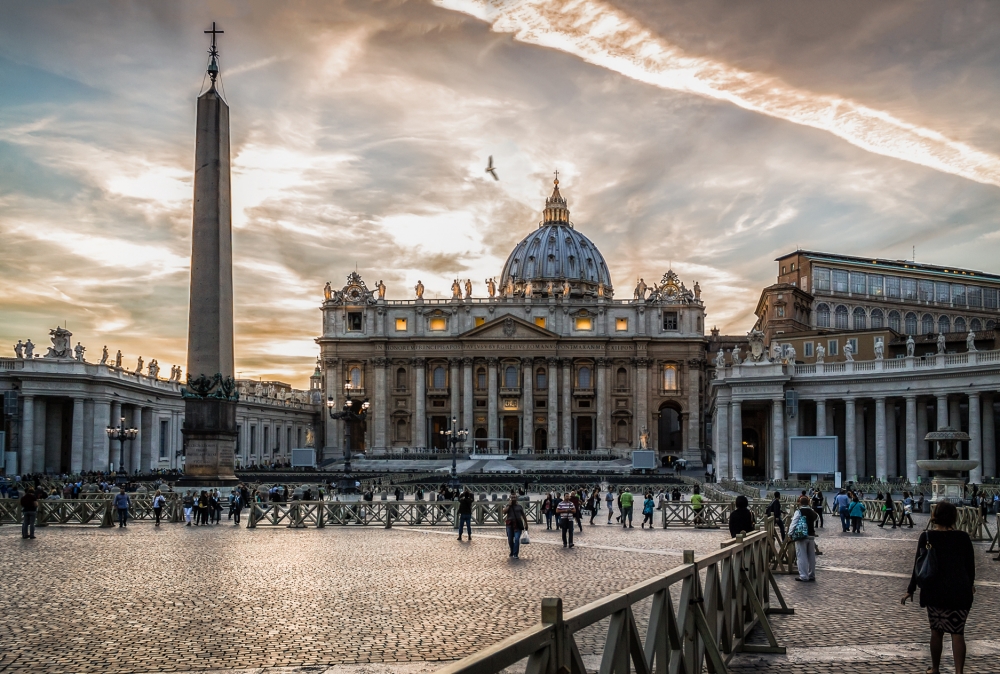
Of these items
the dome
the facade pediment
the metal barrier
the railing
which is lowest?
the metal barrier

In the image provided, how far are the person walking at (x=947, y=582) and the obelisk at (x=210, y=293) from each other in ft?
84.7

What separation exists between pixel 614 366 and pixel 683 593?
102307 mm

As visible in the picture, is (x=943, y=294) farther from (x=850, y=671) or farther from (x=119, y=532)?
(x=850, y=671)

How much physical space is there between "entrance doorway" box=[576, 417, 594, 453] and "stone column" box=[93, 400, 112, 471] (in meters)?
58.2

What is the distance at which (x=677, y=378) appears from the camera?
109 m

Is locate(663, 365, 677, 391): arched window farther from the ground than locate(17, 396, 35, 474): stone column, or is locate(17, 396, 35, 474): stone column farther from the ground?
locate(663, 365, 677, 391): arched window

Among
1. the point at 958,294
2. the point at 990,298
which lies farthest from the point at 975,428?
the point at 990,298

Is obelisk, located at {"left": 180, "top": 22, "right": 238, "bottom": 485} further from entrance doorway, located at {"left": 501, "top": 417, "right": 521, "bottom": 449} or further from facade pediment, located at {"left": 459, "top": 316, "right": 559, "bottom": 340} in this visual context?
entrance doorway, located at {"left": 501, "top": 417, "right": 521, "bottom": 449}

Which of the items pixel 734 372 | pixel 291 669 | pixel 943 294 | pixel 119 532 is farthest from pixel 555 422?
pixel 291 669

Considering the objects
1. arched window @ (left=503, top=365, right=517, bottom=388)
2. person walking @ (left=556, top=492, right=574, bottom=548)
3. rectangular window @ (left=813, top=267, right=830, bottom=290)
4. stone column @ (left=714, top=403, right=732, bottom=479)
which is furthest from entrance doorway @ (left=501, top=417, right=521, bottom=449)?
person walking @ (left=556, top=492, right=574, bottom=548)

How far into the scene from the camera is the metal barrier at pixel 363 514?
28922 millimetres

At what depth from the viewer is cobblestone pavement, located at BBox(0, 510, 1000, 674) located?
10055 mm

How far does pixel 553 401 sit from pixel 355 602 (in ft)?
310

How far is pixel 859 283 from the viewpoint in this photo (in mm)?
93125
